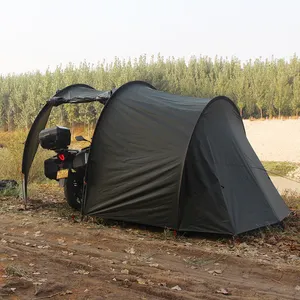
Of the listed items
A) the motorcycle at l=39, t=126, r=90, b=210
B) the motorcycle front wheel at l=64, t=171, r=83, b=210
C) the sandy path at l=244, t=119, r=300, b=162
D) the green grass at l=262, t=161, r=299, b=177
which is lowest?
the green grass at l=262, t=161, r=299, b=177

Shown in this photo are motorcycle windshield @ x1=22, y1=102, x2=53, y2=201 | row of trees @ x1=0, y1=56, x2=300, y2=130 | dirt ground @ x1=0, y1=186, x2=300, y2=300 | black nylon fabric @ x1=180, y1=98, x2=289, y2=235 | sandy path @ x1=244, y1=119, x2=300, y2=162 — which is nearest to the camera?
dirt ground @ x1=0, y1=186, x2=300, y2=300

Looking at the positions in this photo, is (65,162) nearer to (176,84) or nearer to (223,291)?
(223,291)

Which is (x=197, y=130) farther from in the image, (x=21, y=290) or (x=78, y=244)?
(x=21, y=290)

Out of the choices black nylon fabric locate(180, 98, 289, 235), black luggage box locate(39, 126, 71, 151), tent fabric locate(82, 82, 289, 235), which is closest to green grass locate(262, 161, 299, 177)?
black nylon fabric locate(180, 98, 289, 235)

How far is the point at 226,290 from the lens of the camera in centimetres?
429

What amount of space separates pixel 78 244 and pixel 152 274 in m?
1.59

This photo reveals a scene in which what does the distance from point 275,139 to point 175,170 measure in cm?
3040

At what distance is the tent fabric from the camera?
21.0 feet

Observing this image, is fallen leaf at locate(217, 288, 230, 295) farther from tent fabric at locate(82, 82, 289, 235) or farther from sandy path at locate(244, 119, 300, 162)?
sandy path at locate(244, 119, 300, 162)

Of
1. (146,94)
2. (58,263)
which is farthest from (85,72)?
(58,263)

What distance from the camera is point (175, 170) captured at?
253 inches

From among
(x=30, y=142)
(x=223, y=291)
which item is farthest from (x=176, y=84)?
(x=223, y=291)

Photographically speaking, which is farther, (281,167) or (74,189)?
(281,167)

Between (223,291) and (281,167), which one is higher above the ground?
(223,291)
